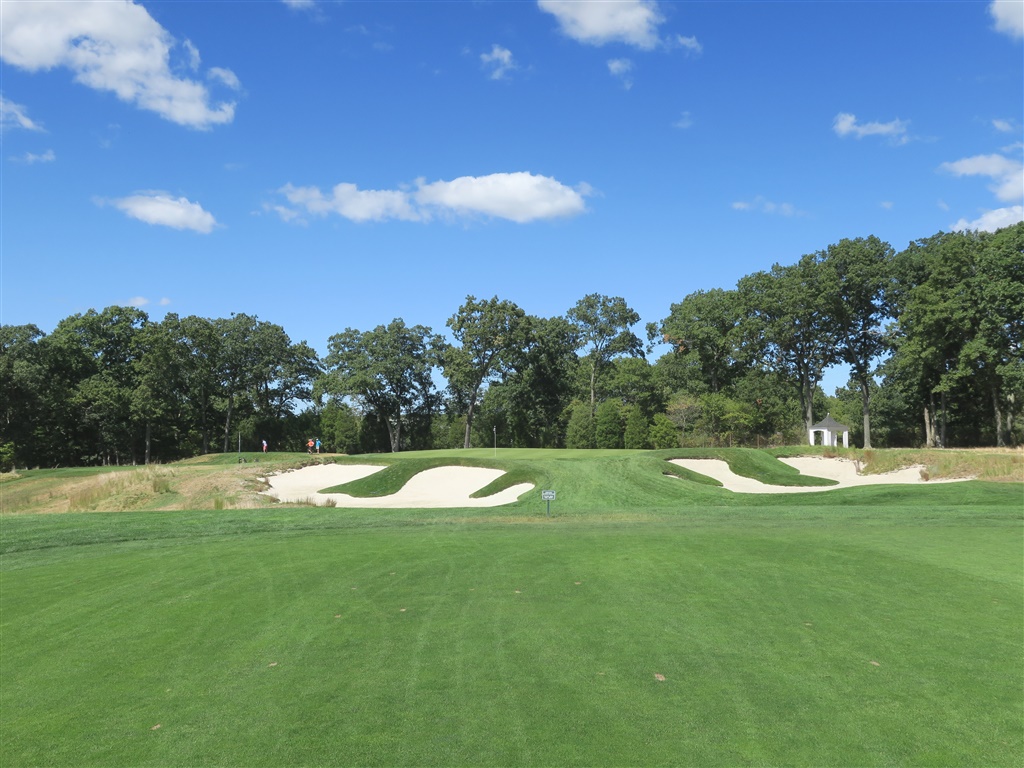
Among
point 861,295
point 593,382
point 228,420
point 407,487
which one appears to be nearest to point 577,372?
point 593,382

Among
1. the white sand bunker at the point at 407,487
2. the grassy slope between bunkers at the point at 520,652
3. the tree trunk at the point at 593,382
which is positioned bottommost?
the white sand bunker at the point at 407,487

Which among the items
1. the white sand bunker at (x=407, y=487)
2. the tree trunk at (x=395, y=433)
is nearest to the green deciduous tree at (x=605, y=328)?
the tree trunk at (x=395, y=433)

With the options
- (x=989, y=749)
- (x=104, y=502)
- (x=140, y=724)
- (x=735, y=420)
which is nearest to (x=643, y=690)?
(x=989, y=749)

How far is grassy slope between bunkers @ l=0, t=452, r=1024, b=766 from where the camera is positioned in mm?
4973

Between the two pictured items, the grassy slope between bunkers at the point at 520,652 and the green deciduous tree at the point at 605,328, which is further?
the green deciduous tree at the point at 605,328

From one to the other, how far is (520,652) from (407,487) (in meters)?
27.7

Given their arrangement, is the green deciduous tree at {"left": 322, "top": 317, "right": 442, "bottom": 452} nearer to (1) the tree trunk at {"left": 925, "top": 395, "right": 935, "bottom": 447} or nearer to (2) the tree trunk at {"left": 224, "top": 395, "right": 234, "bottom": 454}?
(2) the tree trunk at {"left": 224, "top": 395, "right": 234, "bottom": 454}

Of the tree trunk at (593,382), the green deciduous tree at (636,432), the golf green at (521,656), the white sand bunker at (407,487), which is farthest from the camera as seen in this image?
the tree trunk at (593,382)

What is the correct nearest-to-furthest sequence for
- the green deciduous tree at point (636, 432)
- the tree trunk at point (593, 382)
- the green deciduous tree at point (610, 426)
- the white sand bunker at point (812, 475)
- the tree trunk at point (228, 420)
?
the white sand bunker at point (812, 475) → the green deciduous tree at point (636, 432) → the green deciduous tree at point (610, 426) → the tree trunk at point (228, 420) → the tree trunk at point (593, 382)

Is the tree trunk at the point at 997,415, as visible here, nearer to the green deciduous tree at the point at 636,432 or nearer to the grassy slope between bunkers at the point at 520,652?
the green deciduous tree at the point at 636,432

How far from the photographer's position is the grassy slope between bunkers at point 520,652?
16.3 feet

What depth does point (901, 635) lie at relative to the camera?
7367 millimetres

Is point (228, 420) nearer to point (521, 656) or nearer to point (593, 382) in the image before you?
point (593, 382)

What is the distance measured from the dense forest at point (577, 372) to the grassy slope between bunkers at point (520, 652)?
42.7m
